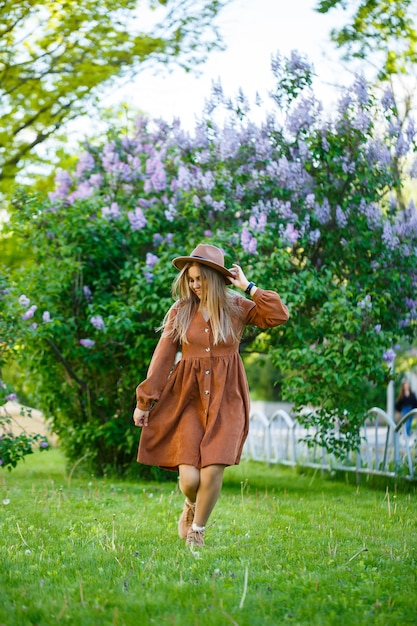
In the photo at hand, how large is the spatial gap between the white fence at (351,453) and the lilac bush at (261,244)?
0.76 m

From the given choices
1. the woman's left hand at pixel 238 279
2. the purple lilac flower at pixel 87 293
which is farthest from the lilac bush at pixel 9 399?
the woman's left hand at pixel 238 279

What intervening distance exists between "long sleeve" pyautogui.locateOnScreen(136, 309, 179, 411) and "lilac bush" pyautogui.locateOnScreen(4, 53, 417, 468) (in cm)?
301

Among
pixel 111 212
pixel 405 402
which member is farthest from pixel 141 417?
pixel 405 402

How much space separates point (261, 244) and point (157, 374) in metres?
3.43

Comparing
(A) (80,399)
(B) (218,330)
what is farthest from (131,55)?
(B) (218,330)

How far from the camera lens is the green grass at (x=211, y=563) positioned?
3693 millimetres

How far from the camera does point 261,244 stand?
8.56 m

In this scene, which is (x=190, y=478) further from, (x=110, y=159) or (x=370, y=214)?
(x=110, y=159)

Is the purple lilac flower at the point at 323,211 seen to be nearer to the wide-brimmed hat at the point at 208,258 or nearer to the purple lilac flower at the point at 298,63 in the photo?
the purple lilac flower at the point at 298,63

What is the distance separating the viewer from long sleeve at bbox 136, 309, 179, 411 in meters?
5.34

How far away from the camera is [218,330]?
5344 mm

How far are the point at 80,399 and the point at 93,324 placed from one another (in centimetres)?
149

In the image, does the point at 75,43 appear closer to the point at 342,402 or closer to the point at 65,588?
the point at 342,402

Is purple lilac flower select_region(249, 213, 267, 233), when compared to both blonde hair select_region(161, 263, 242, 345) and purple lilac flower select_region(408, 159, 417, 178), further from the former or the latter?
blonde hair select_region(161, 263, 242, 345)
